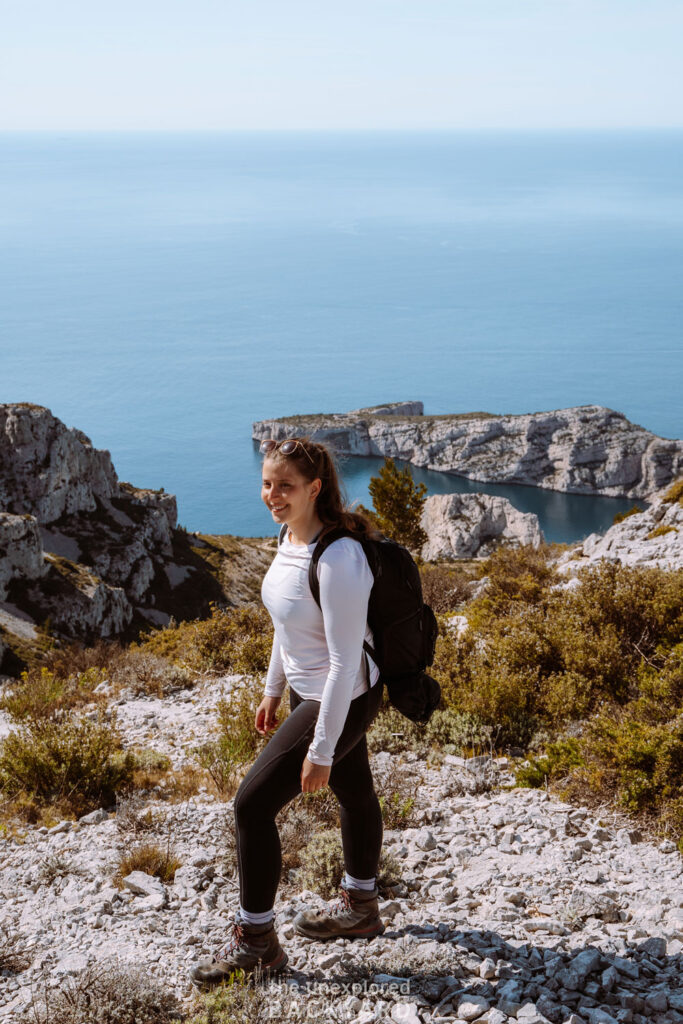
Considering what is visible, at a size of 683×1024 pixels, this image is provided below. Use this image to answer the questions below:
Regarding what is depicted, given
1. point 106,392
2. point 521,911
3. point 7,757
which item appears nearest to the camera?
point 521,911

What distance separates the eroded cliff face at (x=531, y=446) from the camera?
431 ft

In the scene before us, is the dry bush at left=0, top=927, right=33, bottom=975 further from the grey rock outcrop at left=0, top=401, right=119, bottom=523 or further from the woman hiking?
the grey rock outcrop at left=0, top=401, right=119, bottom=523

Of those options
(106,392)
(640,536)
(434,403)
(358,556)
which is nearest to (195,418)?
(106,392)

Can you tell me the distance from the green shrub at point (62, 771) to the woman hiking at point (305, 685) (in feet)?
9.13

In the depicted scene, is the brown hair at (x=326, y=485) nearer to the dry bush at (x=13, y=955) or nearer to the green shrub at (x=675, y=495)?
the dry bush at (x=13, y=955)

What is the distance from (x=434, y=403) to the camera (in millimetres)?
179250

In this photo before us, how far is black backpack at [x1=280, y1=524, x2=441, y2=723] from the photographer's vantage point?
327 centimetres

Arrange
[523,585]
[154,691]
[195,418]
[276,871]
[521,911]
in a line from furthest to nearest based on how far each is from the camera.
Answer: [195,418], [523,585], [154,691], [521,911], [276,871]

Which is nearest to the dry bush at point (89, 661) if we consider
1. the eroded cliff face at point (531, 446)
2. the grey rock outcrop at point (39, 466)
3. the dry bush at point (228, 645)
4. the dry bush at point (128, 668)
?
the dry bush at point (128, 668)

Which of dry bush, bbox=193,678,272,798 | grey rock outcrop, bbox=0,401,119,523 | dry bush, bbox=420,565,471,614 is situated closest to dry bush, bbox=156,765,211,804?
dry bush, bbox=193,678,272,798

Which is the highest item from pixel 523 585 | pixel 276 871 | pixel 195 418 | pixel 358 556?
pixel 358 556

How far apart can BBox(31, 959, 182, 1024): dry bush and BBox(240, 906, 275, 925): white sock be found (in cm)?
49

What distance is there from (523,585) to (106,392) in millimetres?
189138

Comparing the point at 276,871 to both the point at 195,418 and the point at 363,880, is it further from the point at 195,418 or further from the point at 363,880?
the point at 195,418
